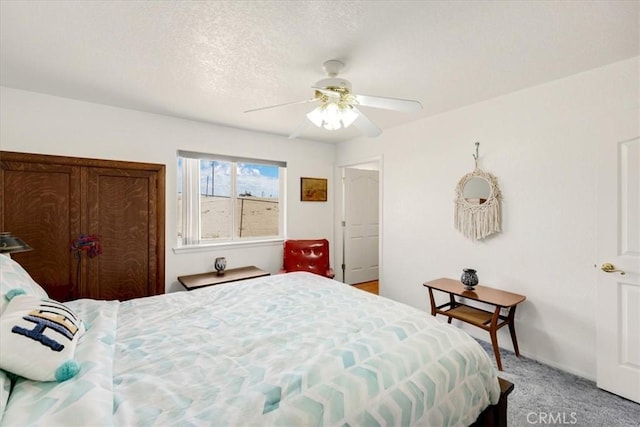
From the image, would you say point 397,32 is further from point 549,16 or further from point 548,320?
point 548,320

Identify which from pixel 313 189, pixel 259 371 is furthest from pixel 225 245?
pixel 259 371

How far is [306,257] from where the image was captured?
12.8 feet

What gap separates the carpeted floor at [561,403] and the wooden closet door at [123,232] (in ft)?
11.0

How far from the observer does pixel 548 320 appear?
242 centimetres

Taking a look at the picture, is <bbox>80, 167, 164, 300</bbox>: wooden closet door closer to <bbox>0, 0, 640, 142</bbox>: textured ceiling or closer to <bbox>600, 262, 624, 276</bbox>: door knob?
<bbox>0, 0, 640, 142</bbox>: textured ceiling

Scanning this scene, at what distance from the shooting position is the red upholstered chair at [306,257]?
3863 mm

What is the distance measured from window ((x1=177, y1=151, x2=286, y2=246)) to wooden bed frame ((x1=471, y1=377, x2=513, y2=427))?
3.17 m

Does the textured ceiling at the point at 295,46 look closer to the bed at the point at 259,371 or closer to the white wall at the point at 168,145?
the white wall at the point at 168,145

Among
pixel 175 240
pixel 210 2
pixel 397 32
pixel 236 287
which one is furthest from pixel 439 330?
pixel 175 240

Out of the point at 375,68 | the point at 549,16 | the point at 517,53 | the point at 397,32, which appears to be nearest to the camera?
the point at 549,16

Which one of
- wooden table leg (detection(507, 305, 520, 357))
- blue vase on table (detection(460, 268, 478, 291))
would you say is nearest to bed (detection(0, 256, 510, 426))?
blue vase on table (detection(460, 268, 478, 291))

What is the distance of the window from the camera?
→ 11.3 feet

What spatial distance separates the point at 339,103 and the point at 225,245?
2418 mm

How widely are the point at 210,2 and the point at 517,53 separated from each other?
1.93m
